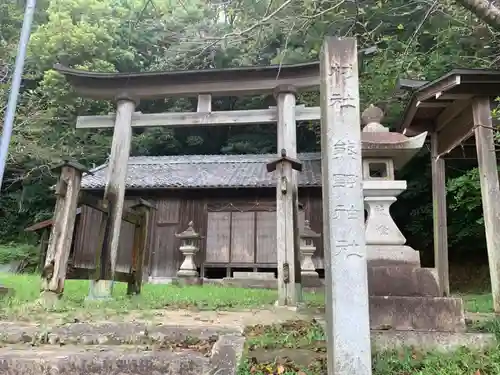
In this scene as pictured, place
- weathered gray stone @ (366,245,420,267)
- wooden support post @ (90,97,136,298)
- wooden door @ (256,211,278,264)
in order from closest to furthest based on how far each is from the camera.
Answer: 1. weathered gray stone @ (366,245,420,267)
2. wooden support post @ (90,97,136,298)
3. wooden door @ (256,211,278,264)

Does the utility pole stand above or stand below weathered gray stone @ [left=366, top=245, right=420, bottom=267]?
above

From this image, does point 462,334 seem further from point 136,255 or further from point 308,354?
point 136,255

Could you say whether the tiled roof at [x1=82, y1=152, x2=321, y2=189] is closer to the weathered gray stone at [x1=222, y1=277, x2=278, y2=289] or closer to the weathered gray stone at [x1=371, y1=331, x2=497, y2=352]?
the weathered gray stone at [x1=222, y1=277, x2=278, y2=289]

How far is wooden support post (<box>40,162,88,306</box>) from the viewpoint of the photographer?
6.05 m

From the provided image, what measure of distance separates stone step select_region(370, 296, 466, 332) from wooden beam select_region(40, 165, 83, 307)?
4.35m

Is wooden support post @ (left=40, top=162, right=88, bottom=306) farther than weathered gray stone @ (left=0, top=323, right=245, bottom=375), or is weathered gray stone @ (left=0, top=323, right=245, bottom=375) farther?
wooden support post @ (left=40, top=162, right=88, bottom=306)

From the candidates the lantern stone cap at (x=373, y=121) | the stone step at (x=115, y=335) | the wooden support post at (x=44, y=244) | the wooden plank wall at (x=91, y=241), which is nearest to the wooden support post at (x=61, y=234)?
the wooden plank wall at (x=91, y=241)

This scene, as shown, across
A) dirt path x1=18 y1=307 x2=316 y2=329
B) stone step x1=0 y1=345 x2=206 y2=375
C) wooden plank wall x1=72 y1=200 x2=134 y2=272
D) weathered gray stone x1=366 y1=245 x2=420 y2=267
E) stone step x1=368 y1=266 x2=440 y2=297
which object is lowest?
stone step x1=0 y1=345 x2=206 y2=375

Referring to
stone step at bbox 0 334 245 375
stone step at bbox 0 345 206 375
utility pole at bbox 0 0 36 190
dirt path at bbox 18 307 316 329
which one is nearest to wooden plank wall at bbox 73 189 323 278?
utility pole at bbox 0 0 36 190

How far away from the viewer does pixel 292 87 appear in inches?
328

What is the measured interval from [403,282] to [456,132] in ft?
14.7

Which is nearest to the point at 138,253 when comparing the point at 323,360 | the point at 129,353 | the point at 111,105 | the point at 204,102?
the point at 204,102

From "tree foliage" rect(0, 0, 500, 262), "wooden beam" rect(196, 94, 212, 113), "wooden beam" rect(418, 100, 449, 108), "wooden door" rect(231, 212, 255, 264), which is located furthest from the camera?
"wooden door" rect(231, 212, 255, 264)

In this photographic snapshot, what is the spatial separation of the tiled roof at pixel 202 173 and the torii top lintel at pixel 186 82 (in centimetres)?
659
